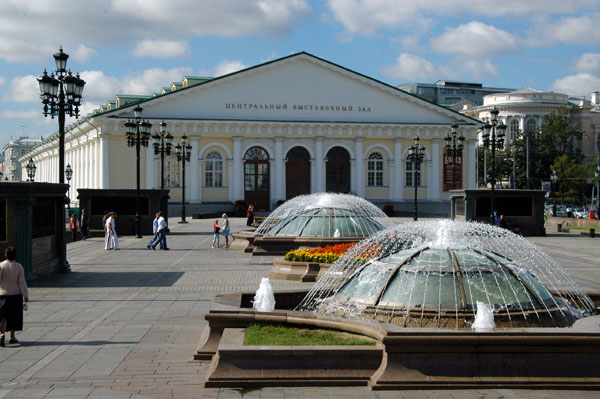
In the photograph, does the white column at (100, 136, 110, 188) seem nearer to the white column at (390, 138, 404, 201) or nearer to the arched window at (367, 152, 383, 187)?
the arched window at (367, 152, 383, 187)

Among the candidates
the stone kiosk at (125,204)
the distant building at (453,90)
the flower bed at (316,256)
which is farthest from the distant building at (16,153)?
the flower bed at (316,256)

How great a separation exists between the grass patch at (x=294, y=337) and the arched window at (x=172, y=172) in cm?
5736

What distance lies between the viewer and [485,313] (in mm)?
9500

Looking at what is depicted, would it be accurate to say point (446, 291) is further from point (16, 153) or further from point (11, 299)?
point (16, 153)

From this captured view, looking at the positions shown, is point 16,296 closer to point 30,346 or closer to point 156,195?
point 30,346

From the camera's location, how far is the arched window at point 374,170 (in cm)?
7088

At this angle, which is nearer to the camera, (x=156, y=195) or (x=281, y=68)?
(x=156, y=195)

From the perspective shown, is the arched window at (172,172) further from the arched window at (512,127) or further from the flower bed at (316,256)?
the arched window at (512,127)

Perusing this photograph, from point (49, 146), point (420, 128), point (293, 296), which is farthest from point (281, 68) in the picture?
point (293, 296)

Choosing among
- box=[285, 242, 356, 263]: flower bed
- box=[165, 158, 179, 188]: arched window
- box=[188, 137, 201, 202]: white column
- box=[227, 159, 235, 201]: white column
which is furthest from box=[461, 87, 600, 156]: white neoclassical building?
box=[285, 242, 356, 263]: flower bed

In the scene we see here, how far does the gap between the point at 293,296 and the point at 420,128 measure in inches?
2340

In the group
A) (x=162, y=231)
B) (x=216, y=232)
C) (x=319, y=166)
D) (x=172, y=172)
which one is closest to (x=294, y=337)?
(x=162, y=231)

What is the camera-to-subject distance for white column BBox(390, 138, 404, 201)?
7019cm

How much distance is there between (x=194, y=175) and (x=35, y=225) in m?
47.9
